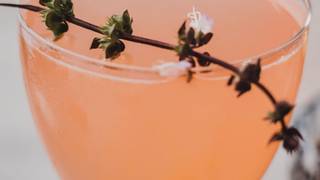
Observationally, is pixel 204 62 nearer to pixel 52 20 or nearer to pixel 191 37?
pixel 191 37

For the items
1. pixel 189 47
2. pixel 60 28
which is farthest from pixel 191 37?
pixel 60 28

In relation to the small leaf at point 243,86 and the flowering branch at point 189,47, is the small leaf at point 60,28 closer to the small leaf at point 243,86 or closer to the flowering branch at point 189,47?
the flowering branch at point 189,47

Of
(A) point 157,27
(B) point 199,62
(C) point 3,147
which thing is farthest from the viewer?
(C) point 3,147

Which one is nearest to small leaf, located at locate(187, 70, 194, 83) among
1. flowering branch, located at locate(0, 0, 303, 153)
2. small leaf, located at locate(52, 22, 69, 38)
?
flowering branch, located at locate(0, 0, 303, 153)

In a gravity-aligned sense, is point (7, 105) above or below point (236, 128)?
above

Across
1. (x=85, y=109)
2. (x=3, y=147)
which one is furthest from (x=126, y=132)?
(x=3, y=147)

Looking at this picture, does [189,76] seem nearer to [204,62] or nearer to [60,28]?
[204,62]

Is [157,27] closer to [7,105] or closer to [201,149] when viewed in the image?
[201,149]
